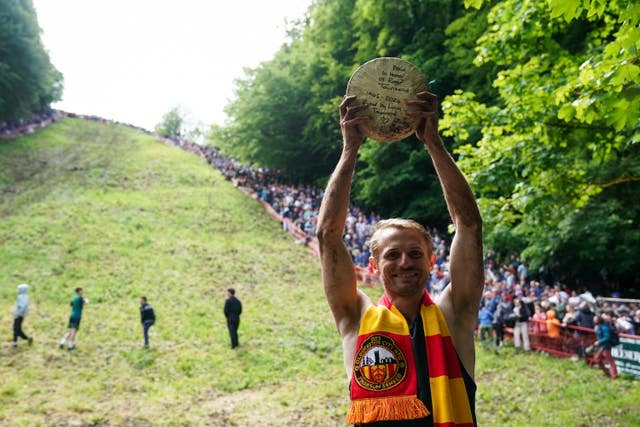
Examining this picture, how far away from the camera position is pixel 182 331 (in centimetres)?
1391

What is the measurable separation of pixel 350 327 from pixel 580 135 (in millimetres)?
7351

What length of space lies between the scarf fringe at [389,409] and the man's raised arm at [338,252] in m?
0.42

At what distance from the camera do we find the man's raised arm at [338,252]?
2600 millimetres

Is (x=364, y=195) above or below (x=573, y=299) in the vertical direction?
above

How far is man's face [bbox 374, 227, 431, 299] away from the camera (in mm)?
2555

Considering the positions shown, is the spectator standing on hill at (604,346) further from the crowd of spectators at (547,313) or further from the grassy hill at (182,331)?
the grassy hill at (182,331)

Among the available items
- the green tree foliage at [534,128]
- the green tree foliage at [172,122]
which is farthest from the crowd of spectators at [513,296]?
the green tree foliage at [172,122]

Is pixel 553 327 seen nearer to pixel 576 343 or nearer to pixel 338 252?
pixel 576 343

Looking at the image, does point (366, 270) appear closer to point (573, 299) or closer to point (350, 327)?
point (573, 299)

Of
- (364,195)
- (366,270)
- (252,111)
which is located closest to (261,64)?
(252,111)

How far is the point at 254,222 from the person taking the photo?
27438 mm

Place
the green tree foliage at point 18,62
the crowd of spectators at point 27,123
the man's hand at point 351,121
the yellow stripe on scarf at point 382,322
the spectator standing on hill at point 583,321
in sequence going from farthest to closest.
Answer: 1. the crowd of spectators at point 27,123
2. the green tree foliage at point 18,62
3. the spectator standing on hill at point 583,321
4. the man's hand at point 351,121
5. the yellow stripe on scarf at point 382,322

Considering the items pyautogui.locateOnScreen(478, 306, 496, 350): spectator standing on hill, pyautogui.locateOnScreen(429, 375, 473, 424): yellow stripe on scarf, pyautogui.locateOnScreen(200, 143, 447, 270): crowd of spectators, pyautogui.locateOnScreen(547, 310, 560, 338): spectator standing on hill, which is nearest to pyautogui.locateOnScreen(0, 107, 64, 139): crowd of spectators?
pyautogui.locateOnScreen(200, 143, 447, 270): crowd of spectators

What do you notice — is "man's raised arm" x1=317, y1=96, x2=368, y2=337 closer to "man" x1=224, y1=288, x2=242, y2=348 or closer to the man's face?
the man's face
